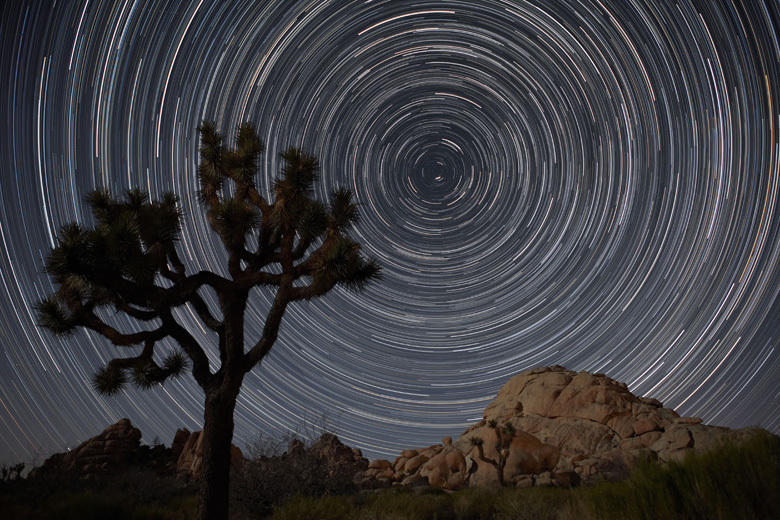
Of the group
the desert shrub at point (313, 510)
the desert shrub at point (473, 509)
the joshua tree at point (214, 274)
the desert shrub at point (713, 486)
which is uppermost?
the joshua tree at point (214, 274)

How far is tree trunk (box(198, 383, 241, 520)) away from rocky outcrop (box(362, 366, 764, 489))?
17099 mm

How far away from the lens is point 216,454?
9789 millimetres

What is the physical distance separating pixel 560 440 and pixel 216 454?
25.9 meters

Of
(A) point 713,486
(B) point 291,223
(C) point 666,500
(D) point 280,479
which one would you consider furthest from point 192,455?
(A) point 713,486

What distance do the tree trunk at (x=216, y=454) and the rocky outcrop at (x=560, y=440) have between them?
1710cm

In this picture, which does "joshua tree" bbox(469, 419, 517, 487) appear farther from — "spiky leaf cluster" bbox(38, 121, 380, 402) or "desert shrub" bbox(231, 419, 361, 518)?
"spiky leaf cluster" bbox(38, 121, 380, 402)

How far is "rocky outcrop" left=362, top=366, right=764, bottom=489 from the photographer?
982 inches

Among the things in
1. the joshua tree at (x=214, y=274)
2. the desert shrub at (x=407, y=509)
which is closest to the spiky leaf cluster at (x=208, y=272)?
the joshua tree at (x=214, y=274)

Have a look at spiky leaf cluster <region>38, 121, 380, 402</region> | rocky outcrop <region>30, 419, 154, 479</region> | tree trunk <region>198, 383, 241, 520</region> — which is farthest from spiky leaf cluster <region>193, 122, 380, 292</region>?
rocky outcrop <region>30, 419, 154, 479</region>

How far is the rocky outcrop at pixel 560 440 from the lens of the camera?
24953 millimetres

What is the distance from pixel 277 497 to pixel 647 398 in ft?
104

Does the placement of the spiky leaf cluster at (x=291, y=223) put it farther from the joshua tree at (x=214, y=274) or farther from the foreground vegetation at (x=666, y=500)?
the foreground vegetation at (x=666, y=500)

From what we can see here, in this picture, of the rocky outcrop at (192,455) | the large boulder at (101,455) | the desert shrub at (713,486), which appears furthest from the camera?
the rocky outcrop at (192,455)

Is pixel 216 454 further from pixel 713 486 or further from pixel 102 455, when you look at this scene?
pixel 102 455
